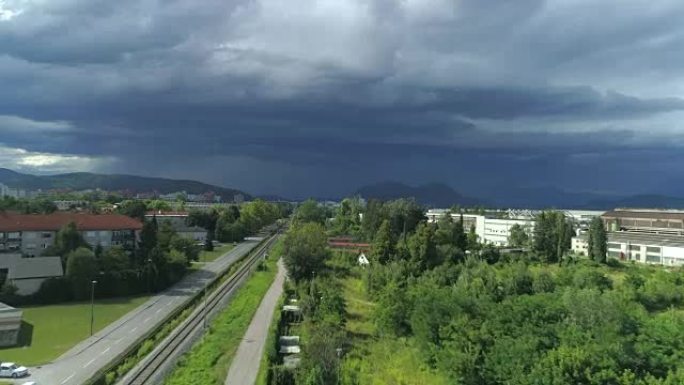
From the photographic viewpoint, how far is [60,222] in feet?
192

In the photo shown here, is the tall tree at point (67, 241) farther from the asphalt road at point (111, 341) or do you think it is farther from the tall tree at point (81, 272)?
the asphalt road at point (111, 341)

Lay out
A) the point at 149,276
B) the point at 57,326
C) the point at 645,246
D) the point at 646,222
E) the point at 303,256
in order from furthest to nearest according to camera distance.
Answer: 1. the point at 646,222
2. the point at 645,246
3. the point at 303,256
4. the point at 149,276
5. the point at 57,326

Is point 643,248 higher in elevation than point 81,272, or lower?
higher

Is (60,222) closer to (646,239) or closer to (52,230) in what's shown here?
(52,230)

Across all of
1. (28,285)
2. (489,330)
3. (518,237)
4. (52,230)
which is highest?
(52,230)

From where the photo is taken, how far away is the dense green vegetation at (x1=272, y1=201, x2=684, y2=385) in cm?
2323

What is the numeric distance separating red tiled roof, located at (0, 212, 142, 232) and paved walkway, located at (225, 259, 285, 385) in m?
24.7

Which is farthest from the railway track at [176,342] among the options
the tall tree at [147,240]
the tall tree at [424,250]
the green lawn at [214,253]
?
the tall tree at [424,250]

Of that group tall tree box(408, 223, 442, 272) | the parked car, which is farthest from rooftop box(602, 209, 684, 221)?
the parked car

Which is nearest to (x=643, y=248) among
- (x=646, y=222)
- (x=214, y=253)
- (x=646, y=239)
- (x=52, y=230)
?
(x=646, y=239)

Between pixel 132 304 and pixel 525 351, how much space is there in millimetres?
30772

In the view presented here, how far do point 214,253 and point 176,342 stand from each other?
47.3 meters

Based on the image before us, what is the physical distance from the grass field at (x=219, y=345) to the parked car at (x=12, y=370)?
262 inches

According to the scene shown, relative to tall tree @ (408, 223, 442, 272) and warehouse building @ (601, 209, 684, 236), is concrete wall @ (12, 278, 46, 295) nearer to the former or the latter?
tall tree @ (408, 223, 442, 272)
